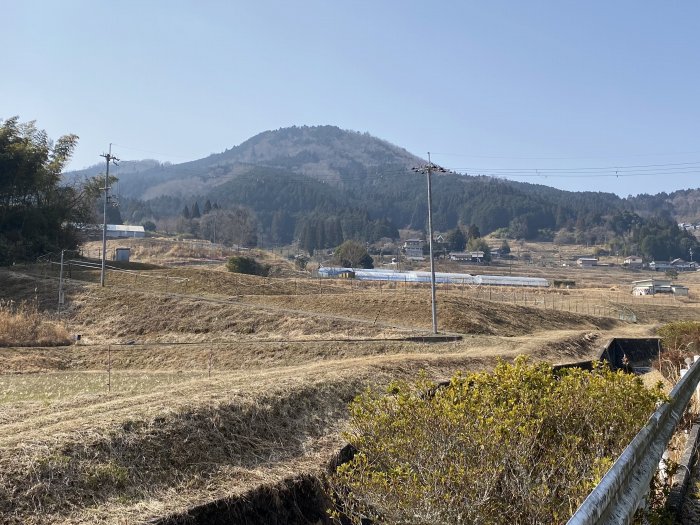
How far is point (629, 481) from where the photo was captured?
4.33 metres

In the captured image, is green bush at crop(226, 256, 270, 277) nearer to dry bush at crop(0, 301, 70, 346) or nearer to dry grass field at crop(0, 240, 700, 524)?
dry grass field at crop(0, 240, 700, 524)

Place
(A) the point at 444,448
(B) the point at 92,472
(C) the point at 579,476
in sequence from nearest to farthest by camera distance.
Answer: (C) the point at 579,476 < (A) the point at 444,448 < (B) the point at 92,472

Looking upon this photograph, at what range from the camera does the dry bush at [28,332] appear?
3147 centimetres

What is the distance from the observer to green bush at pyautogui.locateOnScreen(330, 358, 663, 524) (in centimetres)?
608

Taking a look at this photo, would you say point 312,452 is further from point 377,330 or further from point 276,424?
point 377,330

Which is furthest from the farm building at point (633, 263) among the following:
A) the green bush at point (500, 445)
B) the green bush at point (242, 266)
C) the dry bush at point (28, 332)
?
the green bush at point (500, 445)

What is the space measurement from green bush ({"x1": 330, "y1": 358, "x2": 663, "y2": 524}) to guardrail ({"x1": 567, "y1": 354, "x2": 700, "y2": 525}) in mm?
461

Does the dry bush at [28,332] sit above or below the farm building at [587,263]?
below

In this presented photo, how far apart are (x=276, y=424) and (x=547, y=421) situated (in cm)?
718

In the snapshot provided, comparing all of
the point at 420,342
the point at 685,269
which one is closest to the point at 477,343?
the point at 420,342

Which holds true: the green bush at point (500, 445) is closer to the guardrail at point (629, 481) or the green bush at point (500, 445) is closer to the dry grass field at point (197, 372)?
the guardrail at point (629, 481)

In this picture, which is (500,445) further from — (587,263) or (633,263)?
(633,263)

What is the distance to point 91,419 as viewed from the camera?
11.0 metres

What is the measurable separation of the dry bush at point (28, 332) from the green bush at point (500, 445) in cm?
2843
